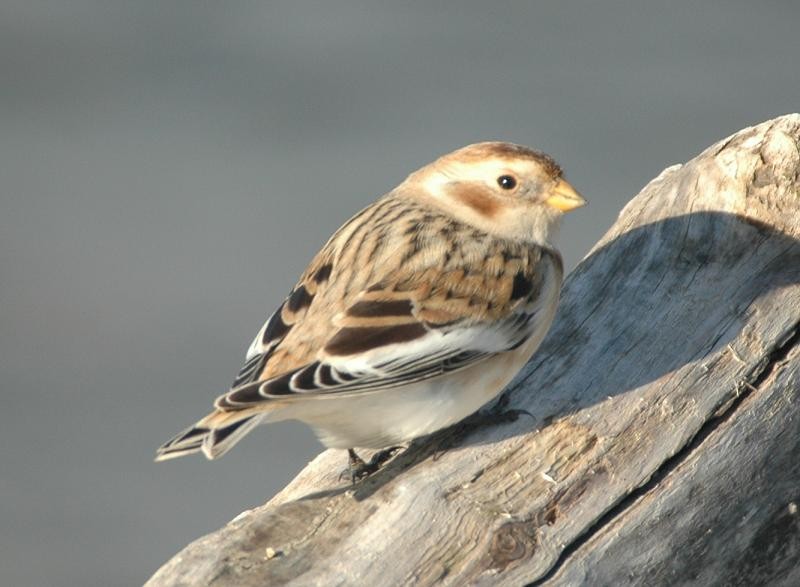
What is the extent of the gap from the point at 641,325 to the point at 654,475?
66 centimetres

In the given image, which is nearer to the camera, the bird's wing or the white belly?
the bird's wing

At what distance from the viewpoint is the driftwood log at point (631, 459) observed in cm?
358

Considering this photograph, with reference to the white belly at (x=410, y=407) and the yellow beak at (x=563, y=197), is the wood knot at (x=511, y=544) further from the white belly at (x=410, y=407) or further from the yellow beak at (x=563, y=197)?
the yellow beak at (x=563, y=197)

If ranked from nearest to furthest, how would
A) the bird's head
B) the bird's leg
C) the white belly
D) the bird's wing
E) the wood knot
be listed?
the wood knot → the bird's wing → the white belly → the bird's leg → the bird's head

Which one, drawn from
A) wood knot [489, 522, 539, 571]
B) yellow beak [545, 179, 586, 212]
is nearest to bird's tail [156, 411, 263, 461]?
wood knot [489, 522, 539, 571]

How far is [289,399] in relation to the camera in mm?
3863

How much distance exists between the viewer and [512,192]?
184 inches

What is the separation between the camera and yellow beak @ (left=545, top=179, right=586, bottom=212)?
4.66 metres

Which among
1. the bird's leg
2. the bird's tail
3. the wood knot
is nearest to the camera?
the wood knot

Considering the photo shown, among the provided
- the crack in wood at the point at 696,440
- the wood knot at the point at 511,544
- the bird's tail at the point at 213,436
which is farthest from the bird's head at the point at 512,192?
the wood knot at the point at 511,544

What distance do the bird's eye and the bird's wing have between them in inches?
12.0

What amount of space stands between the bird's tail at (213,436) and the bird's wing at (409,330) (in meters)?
0.03

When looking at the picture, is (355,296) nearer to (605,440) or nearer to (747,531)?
(605,440)

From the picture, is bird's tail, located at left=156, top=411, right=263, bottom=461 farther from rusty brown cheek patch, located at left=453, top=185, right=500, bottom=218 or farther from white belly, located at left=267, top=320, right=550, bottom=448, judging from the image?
rusty brown cheek patch, located at left=453, top=185, right=500, bottom=218
